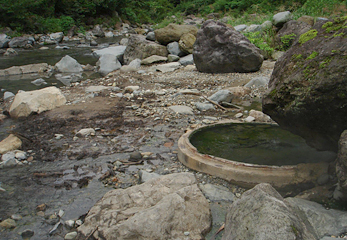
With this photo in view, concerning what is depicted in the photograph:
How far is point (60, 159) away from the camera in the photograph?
4535 millimetres

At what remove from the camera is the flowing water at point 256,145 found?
369 centimetres

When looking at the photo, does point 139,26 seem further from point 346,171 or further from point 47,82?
point 346,171

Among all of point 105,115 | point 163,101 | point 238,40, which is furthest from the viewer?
point 238,40

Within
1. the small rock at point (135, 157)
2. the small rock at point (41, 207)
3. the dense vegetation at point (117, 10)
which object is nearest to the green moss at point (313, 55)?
the small rock at point (135, 157)

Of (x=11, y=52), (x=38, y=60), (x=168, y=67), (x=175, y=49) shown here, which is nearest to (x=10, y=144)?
(x=168, y=67)

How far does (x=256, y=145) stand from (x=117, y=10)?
28342mm

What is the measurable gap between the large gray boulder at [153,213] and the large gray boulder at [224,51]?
6059mm

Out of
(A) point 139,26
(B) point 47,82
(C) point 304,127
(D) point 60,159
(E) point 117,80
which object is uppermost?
(C) point 304,127

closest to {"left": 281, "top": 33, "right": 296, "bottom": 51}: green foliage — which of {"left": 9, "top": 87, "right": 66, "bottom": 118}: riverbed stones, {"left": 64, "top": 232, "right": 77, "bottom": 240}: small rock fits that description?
{"left": 9, "top": 87, "right": 66, "bottom": 118}: riverbed stones

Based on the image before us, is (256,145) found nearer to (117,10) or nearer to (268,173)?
(268,173)

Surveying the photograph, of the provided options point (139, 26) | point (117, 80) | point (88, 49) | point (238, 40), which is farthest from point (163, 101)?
point (139, 26)

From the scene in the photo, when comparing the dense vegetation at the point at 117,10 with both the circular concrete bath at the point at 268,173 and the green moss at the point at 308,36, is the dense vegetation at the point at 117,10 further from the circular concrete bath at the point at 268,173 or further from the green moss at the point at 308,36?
the circular concrete bath at the point at 268,173

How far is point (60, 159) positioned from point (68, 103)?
2844 millimetres

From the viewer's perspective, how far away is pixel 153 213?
8.87 ft
